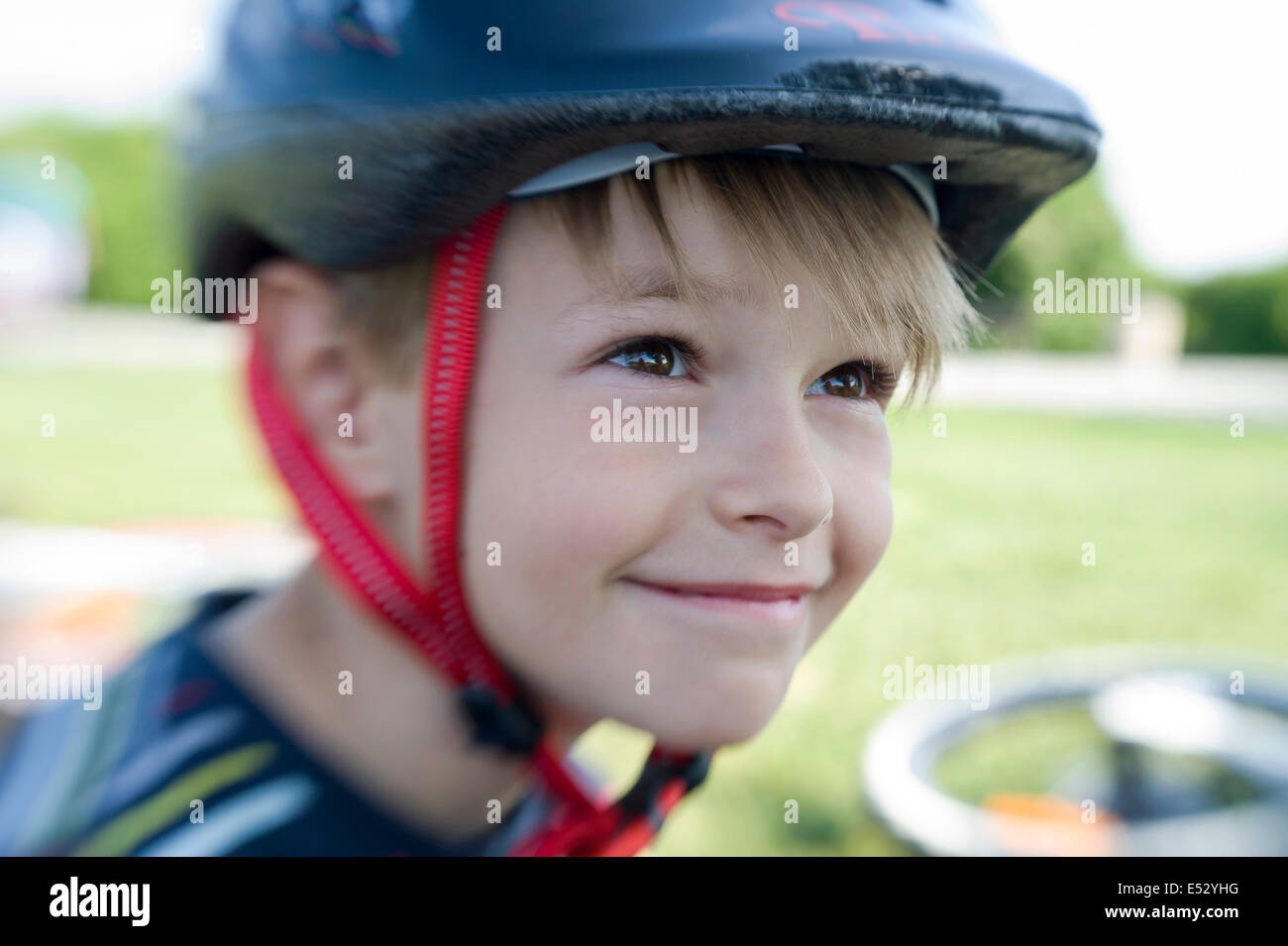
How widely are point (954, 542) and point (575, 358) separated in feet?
12.8

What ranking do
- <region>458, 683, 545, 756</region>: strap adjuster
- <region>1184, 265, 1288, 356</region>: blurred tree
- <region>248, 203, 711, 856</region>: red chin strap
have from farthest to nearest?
<region>1184, 265, 1288, 356</region>: blurred tree < <region>458, 683, 545, 756</region>: strap adjuster < <region>248, 203, 711, 856</region>: red chin strap

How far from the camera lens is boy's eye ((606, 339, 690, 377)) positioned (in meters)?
0.85

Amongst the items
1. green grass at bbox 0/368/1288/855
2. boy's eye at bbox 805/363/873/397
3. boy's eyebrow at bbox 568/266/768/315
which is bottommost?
green grass at bbox 0/368/1288/855

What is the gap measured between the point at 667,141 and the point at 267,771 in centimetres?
79

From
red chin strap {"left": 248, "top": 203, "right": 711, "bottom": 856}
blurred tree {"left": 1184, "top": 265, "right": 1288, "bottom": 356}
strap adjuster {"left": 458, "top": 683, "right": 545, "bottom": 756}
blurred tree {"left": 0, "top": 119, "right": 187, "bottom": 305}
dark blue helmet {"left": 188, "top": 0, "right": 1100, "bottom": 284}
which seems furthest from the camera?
blurred tree {"left": 0, "top": 119, "right": 187, "bottom": 305}

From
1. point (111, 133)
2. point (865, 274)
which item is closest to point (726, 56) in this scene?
point (865, 274)

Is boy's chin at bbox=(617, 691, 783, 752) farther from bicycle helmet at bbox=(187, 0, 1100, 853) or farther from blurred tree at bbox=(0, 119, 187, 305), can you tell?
blurred tree at bbox=(0, 119, 187, 305)

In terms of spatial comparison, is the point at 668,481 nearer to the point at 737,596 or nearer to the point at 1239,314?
the point at 737,596

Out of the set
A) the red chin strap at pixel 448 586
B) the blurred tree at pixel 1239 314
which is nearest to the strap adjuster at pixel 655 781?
the red chin strap at pixel 448 586

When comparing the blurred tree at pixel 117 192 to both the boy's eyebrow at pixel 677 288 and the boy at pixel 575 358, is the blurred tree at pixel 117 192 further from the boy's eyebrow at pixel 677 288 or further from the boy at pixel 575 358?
the boy's eyebrow at pixel 677 288

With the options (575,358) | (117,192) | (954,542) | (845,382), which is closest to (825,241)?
(845,382)

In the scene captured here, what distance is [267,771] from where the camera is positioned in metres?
1.14

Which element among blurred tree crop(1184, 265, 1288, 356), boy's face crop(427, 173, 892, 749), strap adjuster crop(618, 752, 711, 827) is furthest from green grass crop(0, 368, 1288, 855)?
blurred tree crop(1184, 265, 1288, 356)
